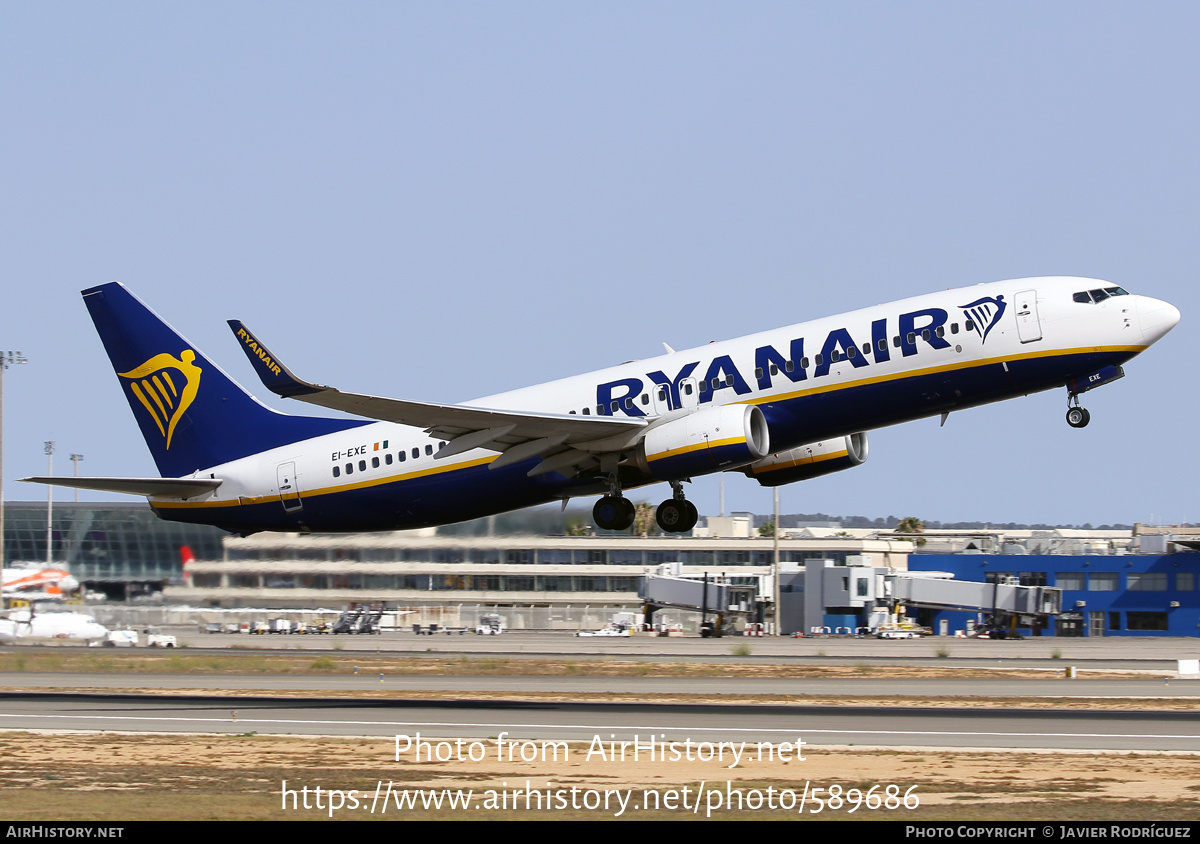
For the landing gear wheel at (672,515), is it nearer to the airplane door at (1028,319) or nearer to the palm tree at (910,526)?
the airplane door at (1028,319)

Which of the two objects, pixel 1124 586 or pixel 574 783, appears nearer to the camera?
pixel 574 783

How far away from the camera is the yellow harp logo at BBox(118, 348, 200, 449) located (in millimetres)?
38906

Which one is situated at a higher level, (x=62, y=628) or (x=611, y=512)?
(x=611, y=512)

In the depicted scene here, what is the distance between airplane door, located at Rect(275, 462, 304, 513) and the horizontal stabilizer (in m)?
1.89

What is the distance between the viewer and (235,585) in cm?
4534

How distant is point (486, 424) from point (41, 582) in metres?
28.9

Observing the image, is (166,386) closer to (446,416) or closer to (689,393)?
(446,416)

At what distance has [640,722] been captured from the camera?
93.9 ft

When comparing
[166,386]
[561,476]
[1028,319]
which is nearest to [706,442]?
[561,476]

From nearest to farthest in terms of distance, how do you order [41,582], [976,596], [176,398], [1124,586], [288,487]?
[288,487] < [176,398] < [41,582] < [976,596] < [1124,586]

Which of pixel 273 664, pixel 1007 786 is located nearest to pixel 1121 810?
pixel 1007 786

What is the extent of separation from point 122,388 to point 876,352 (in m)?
22.5

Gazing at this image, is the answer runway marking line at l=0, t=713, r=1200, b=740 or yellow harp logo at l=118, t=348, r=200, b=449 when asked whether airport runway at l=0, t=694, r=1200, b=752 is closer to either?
runway marking line at l=0, t=713, r=1200, b=740
